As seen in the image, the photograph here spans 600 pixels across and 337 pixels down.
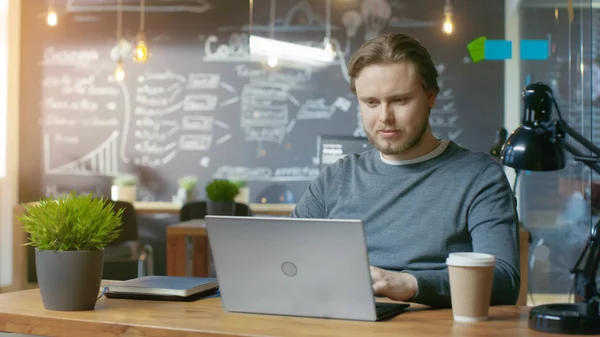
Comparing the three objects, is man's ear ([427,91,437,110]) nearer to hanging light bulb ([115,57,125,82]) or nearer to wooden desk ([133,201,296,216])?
wooden desk ([133,201,296,216])

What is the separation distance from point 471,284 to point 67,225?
761 mm

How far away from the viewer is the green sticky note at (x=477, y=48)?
4.68 meters

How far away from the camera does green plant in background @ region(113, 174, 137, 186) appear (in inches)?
246

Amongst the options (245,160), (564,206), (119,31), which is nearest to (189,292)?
(564,206)

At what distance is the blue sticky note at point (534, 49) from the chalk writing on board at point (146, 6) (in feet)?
9.34

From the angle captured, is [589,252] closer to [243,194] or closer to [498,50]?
[498,50]

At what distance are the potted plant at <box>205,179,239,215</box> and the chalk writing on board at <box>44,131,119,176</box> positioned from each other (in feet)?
7.38

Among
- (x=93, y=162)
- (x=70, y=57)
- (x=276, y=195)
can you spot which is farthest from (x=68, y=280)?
(x=70, y=57)

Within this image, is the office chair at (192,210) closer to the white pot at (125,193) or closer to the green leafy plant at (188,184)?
the green leafy plant at (188,184)

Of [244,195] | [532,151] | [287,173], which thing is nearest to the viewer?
[532,151]

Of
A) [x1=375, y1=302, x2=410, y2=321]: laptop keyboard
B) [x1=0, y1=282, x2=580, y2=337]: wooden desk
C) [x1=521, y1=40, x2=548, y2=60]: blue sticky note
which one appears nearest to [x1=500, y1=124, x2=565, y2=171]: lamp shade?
[x1=0, y1=282, x2=580, y2=337]: wooden desk

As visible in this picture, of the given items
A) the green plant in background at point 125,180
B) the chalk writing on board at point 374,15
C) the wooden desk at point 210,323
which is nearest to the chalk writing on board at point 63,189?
the green plant in background at point 125,180

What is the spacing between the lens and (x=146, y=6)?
661 cm

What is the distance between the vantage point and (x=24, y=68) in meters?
6.77
